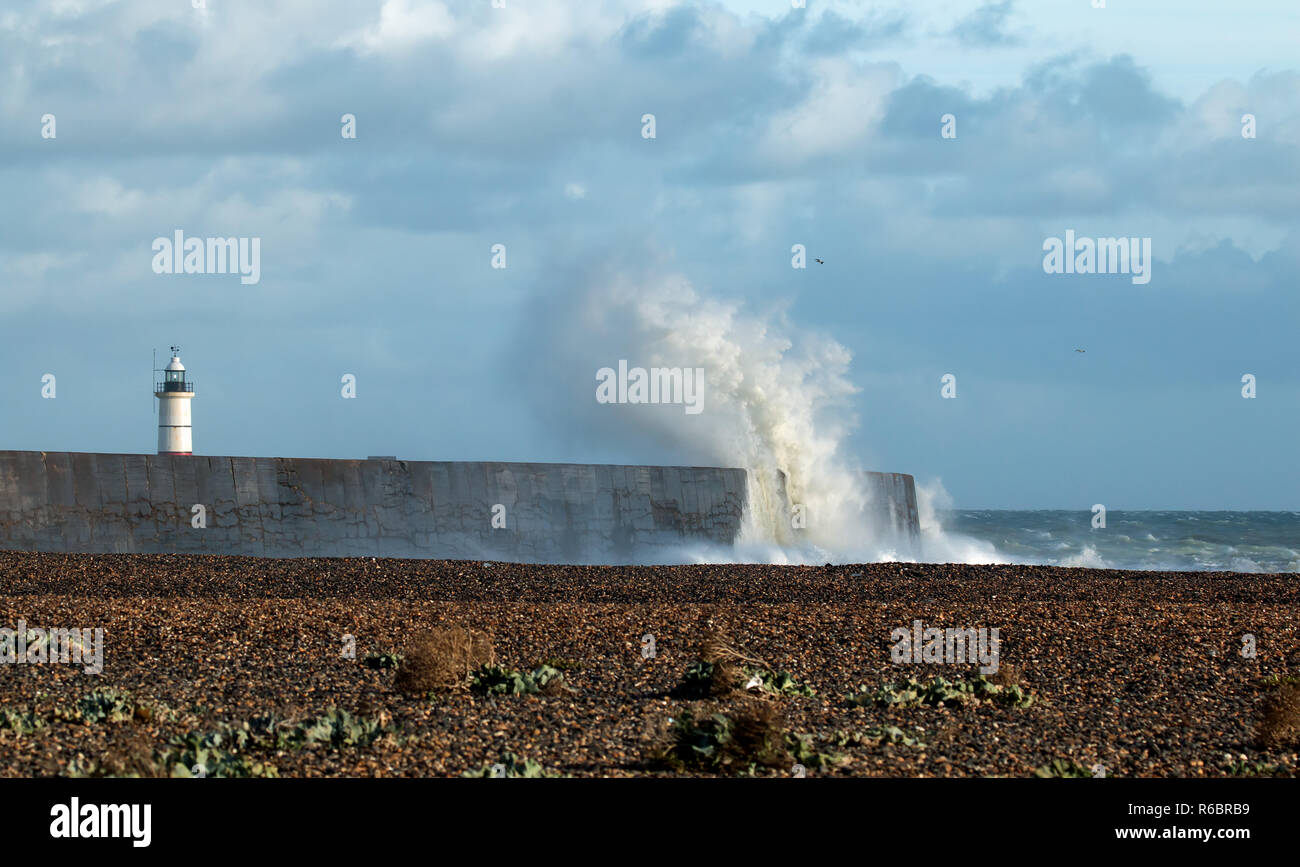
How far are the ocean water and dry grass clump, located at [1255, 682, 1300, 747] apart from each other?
54.8 ft

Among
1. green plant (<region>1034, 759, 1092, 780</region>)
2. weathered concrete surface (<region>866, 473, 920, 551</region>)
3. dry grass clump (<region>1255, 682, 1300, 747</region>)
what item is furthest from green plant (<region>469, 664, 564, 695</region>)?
weathered concrete surface (<region>866, 473, 920, 551</region>)

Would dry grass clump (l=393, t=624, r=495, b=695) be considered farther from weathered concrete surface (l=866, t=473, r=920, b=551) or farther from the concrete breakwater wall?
weathered concrete surface (l=866, t=473, r=920, b=551)

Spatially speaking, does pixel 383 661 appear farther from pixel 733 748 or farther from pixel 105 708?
pixel 733 748

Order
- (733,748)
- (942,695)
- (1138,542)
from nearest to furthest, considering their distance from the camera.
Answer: (733,748), (942,695), (1138,542)

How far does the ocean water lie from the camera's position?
2866 cm

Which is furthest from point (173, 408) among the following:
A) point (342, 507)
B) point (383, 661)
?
point (383, 661)

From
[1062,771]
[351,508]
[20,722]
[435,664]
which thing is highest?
[351,508]

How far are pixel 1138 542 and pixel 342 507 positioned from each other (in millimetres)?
32594

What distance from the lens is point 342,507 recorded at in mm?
17938

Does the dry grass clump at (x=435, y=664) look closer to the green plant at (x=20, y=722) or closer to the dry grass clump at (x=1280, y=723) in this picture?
the green plant at (x=20, y=722)
